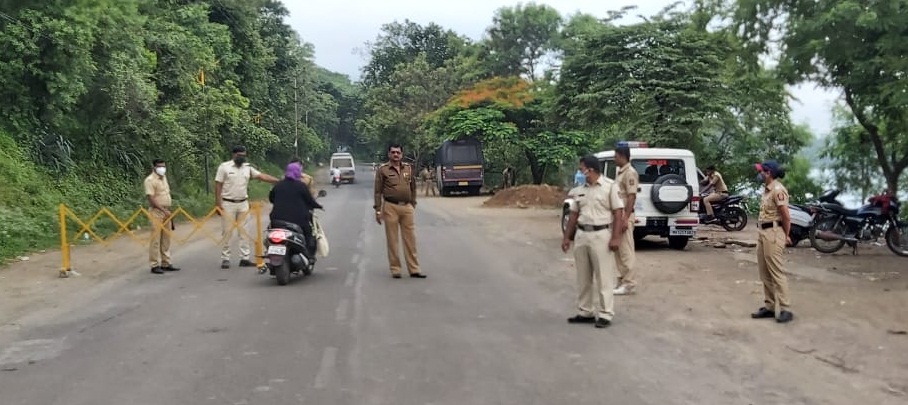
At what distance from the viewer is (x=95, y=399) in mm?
5359

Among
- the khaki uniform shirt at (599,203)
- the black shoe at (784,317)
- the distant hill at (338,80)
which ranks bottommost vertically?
the black shoe at (784,317)

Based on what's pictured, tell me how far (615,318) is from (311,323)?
3158 mm

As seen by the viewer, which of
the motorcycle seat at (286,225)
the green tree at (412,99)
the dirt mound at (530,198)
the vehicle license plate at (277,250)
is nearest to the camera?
the vehicle license plate at (277,250)

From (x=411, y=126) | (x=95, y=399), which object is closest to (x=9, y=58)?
(x=95, y=399)

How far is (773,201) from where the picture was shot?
8.04m

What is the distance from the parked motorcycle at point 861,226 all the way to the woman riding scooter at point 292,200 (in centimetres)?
913

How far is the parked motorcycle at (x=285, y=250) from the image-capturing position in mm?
10242

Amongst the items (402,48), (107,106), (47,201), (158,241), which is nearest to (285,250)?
(158,241)

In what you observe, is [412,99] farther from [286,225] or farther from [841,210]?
[286,225]

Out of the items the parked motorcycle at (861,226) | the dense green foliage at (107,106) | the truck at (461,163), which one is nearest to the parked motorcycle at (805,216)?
the parked motorcycle at (861,226)

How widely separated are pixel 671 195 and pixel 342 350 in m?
8.67

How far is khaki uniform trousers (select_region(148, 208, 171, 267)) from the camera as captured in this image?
11711 millimetres

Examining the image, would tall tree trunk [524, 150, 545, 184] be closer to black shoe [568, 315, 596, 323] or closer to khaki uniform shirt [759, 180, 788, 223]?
khaki uniform shirt [759, 180, 788, 223]

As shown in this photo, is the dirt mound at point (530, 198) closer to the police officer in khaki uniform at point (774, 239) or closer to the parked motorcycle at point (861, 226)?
the parked motorcycle at point (861, 226)
